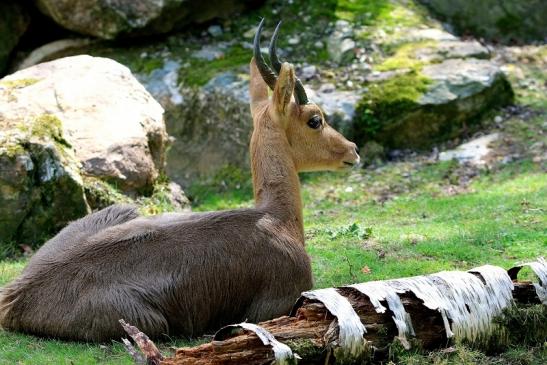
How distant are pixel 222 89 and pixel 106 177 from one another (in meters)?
4.23

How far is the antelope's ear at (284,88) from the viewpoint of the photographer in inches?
322

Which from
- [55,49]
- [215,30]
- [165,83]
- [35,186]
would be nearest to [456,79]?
[215,30]

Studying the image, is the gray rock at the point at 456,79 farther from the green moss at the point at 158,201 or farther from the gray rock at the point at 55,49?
the gray rock at the point at 55,49

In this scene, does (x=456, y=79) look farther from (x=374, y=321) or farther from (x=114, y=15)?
(x=374, y=321)

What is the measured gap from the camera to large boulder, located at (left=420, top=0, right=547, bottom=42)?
1789 cm

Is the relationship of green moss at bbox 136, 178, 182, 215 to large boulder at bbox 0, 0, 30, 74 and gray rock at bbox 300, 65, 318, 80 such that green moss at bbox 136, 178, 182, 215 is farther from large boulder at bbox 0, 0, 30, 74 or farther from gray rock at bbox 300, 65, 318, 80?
Answer: large boulder at bbox 0, 0, 30, 74

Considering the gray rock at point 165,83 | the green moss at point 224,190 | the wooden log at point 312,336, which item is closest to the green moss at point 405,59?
the green moss at point 224,190

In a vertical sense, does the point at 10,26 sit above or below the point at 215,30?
below

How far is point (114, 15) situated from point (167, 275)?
30.8 feet

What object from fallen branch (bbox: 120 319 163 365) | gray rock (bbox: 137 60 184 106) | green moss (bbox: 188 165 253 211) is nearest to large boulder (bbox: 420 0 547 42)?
gray rock (bbox: 137 60 184 106)

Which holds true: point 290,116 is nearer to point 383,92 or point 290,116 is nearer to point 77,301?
point 77,301

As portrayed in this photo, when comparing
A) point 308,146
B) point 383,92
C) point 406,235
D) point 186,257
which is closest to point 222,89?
point 383,92

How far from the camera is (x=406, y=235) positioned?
1076 cm

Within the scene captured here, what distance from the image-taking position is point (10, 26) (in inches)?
654
